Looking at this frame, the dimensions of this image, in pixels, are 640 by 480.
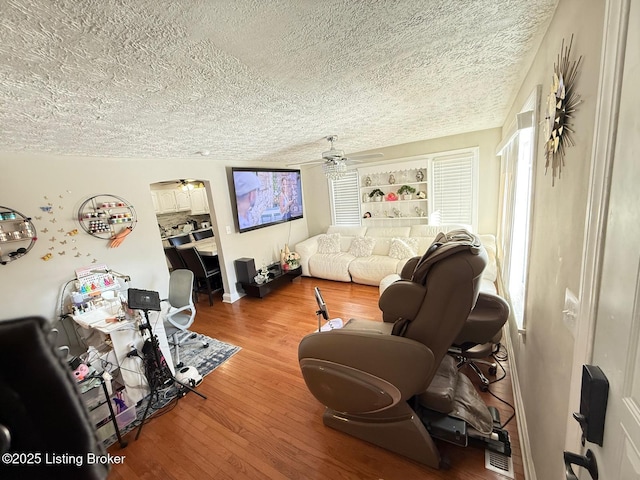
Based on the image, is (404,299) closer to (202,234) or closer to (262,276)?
(262,276)

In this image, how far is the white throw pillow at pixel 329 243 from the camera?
489 cm

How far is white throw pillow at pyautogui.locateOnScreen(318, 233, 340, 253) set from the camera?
4891 mm

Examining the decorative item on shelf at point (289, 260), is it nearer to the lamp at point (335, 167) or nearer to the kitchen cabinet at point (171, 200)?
the lamp at point (335, 167)

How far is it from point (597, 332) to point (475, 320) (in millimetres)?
1309

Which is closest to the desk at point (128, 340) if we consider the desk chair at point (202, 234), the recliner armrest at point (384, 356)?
the recliner armrest at point (384, 356)

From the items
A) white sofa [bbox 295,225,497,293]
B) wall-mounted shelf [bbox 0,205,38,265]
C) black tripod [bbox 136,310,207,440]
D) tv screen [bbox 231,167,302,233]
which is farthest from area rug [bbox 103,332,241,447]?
white sofa [bbox 295,225,497,293]

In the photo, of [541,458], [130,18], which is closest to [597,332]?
[541,458]

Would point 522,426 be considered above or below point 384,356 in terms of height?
below

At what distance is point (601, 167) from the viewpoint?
64 cm

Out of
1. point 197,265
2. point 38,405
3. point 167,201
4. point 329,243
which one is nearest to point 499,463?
point 38,405

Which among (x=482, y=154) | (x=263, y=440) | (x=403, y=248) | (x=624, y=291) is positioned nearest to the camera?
(x=624, y=291)

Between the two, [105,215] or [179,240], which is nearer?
[105,215]

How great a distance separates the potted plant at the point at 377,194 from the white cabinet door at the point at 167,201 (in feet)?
14.5

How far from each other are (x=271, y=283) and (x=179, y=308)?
172cm
